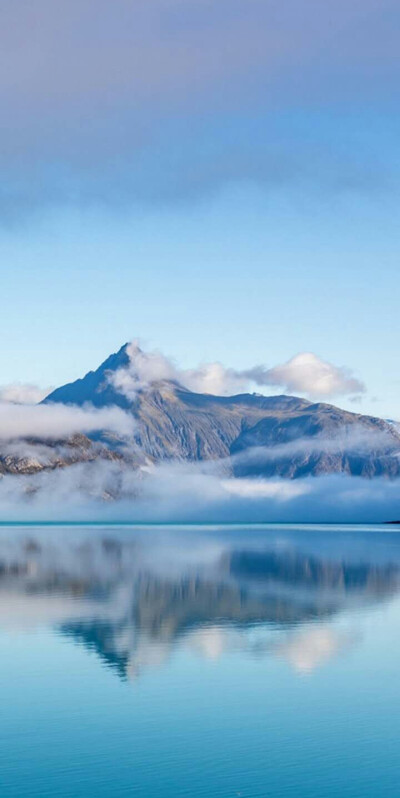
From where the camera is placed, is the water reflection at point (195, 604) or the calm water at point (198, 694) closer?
the calm water at point (198, 694)

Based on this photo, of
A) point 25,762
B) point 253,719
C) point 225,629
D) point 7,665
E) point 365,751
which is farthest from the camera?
point 225,629

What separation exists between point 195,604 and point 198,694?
34.9 m

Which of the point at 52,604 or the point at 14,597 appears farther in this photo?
the point at 14,597

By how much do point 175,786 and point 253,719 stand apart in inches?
369

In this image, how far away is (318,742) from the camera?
3434cm

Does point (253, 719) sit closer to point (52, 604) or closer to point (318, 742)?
point (318, 742)

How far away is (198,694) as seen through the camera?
138 ft

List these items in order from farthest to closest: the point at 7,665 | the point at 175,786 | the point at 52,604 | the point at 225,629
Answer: the point at 52,604, the point at 225,629, the point at 7,665, the point at 175,786

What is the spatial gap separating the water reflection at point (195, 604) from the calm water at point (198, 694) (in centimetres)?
26

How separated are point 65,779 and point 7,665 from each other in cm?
2024

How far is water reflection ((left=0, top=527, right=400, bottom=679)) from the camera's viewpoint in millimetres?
54156

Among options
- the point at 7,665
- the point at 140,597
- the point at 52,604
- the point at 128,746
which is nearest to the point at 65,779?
the point at 128,746

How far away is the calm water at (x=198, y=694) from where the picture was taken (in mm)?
A: 30000

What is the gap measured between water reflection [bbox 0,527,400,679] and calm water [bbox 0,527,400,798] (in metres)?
0.26
